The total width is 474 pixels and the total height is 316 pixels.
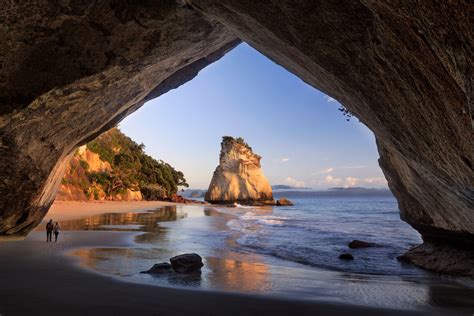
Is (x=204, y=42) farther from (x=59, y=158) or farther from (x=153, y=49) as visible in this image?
(x=59, y=158)

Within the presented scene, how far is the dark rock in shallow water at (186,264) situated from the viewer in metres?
8.73

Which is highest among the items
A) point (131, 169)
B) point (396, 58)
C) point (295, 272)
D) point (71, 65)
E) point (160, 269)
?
point (131, 169)

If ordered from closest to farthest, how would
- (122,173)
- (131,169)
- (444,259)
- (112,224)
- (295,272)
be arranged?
(295,272)
(444,259)
(112,224)
(122,173)
(131,169)

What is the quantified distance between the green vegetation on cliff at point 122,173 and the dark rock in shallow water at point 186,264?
1503 inches

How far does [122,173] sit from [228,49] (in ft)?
146

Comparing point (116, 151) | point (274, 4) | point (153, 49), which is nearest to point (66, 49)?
point (153, 49)

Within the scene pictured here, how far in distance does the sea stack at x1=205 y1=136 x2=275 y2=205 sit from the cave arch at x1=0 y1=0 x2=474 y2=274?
6307cm

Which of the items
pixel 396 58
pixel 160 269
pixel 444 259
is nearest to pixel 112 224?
pixel 160 269

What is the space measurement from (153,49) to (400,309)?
732 centimetres

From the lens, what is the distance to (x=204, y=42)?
27.2 feet

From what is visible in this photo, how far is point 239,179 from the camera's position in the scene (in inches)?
2948

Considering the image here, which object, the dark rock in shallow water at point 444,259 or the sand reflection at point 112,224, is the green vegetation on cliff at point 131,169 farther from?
the dark rock in shallow water at point 444,259

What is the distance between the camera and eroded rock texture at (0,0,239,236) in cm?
611

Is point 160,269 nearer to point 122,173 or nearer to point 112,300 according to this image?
point 112,300
